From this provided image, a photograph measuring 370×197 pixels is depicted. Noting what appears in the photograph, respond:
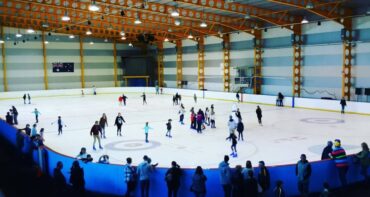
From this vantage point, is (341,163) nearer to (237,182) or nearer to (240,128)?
(237,182)

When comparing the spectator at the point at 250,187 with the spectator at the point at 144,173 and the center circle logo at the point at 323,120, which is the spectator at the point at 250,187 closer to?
the spectator at the point at 144,173

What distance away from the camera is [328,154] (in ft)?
36.0

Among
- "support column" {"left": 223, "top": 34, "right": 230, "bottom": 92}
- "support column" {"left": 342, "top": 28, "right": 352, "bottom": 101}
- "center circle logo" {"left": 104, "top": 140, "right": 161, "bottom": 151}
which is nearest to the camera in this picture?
"center circle logo" {"left": 104, "top": 140, "right": 161, "bottom": 151}

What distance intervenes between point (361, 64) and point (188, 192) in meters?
24.1

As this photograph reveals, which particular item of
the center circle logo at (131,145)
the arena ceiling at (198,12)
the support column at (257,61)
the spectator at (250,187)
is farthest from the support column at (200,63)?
the spectator at (250,187)

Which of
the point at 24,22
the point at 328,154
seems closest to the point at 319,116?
the point at 328,154

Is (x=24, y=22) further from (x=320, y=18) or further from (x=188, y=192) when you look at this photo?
(x=188, y=192)

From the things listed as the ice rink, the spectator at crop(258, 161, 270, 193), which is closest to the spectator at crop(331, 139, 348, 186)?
the spectator at crop(258, 161, 270, 193)

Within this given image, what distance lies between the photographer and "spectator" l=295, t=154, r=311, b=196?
959 cm

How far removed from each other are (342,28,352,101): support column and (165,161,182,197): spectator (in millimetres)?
24074

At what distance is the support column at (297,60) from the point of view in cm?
3359

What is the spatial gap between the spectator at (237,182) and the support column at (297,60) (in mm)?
26328

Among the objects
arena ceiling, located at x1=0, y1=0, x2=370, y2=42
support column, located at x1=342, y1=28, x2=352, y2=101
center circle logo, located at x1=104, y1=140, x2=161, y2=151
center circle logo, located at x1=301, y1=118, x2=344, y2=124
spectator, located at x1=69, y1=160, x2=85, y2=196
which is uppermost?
arena ceiling, located at x1=0, y1=0, x2=370, y2=42

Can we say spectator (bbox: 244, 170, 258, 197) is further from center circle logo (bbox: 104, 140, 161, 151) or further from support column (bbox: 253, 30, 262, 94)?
support column (bbox: 253, 30, 262, 94)
